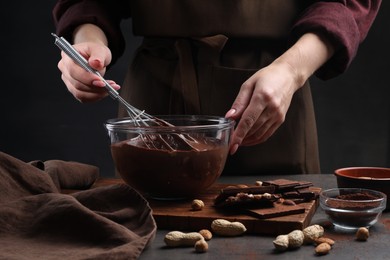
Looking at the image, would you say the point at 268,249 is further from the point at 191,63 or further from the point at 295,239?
the point at 191,63

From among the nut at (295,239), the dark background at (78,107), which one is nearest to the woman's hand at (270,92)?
the nut at (295,239)

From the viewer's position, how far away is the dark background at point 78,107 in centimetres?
296

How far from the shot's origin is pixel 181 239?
3.62 ft

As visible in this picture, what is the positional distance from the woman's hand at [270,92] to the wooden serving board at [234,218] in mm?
191

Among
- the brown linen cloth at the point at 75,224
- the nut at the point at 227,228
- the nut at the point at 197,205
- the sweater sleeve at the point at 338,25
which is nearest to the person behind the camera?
the brown linen cloth at the point at 75,224

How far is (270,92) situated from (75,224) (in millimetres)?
486

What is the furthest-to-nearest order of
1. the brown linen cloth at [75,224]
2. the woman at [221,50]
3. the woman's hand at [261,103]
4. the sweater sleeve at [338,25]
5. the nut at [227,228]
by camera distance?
the woman at [221,50] < the sweater sleeve at [338,25] < the woman's hand at [261,103] < the nut at [227,228] < the brown linen cloth at [75,224]

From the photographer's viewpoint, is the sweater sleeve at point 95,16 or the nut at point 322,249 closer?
the nut at point 322,249

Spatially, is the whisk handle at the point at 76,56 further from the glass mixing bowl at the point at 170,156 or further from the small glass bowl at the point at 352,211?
the small glass bowl at the point at 352,211

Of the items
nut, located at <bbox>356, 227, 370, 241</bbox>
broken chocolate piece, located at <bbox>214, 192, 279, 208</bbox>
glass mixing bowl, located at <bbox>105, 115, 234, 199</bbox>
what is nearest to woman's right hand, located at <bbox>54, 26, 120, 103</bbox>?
glass mixing bowl, located at <bbox>105, 115, 234, 199</bbox>

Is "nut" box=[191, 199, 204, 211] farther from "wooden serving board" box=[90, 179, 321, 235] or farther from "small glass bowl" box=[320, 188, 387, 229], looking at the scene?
"small glass bowl" box=[320, 188, 387, 229]

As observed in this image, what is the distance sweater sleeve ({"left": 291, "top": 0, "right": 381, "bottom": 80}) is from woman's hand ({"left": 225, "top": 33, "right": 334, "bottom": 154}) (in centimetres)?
3

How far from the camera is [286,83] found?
57.8 inches

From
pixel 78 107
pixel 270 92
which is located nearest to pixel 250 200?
pixel 270 92
